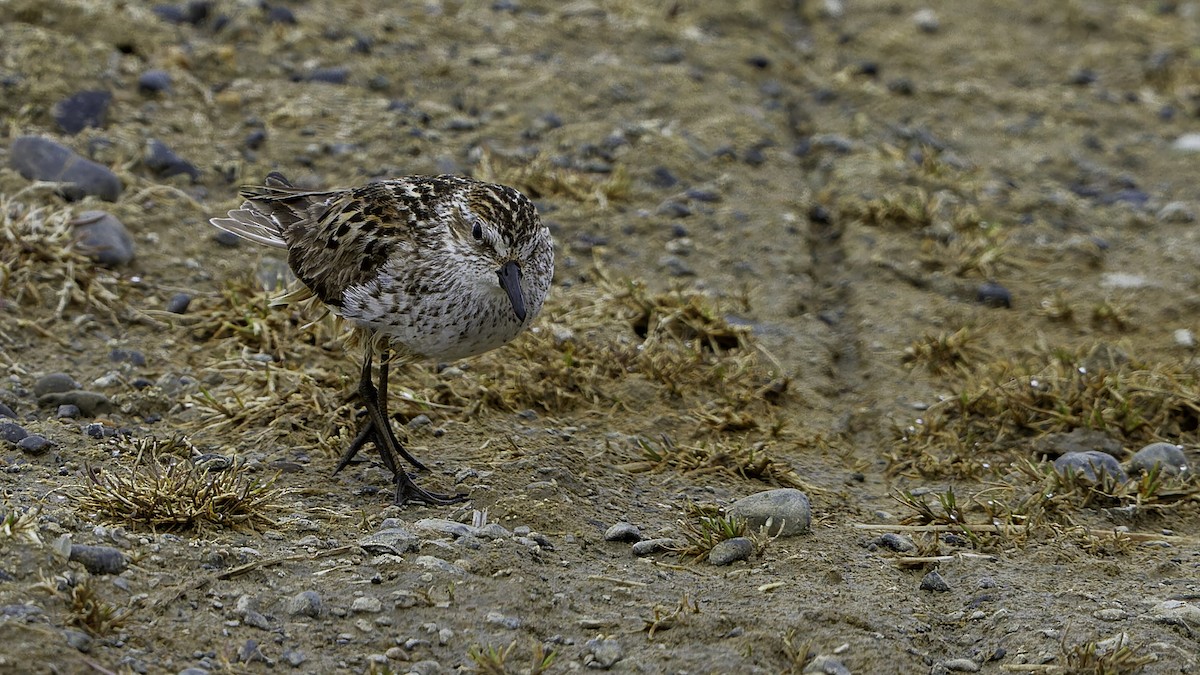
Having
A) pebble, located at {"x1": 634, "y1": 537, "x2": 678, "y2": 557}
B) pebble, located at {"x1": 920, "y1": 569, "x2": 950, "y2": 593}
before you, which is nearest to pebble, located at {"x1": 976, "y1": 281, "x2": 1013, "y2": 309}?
pebble, located at {"x1": 920, "y1": 569, "x2": 950, "y2": 593}

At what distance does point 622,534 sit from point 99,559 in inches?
84.9

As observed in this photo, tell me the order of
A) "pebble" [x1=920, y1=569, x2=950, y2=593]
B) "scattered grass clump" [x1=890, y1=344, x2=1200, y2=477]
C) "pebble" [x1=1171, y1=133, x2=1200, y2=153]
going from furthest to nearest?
"pebble" [x1=1171, y1=133, x2=1200, y2=153], "scattered grass clump" [x1=890, y1=344, x2=1200, y2=477], "pebble" [x1=920, y1=569, x2=950, y2=593]

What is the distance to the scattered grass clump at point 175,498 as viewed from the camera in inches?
213

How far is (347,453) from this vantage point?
6.49 meters

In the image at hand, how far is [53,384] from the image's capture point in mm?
6770

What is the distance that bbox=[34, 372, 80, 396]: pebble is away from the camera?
674cm

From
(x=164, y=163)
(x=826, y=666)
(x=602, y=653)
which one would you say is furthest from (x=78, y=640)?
(x=164, y=163)

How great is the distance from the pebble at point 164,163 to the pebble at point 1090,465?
18.6 feet

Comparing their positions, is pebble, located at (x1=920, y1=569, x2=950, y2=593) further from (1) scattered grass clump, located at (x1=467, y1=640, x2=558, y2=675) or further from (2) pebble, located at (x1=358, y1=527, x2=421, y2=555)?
(2) pebble, located at (x1=358, y1=527, x2=421, y2=555)

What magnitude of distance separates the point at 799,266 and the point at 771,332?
3.26 feet

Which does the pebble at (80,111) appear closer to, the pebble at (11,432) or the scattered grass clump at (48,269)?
the scattered grass clump at (48,269)

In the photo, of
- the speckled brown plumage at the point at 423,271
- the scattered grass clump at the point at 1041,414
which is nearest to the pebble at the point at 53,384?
the speckled brown plumage at the point at 423,271

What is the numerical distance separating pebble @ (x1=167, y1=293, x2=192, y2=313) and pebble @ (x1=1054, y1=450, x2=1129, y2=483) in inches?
191

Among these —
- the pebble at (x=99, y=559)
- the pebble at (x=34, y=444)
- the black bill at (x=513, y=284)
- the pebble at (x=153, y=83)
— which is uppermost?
the pebble at (x=153, y=83)
